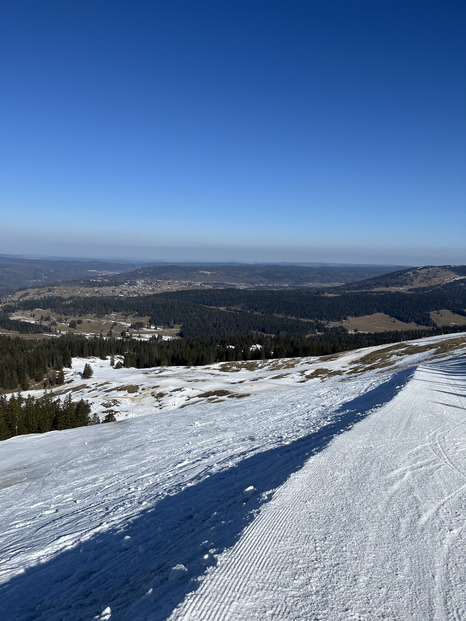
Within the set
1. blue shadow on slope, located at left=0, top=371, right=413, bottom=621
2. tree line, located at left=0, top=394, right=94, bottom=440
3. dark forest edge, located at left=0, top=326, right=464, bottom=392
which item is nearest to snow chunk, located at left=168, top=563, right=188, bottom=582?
blue shadow on slope, located at left=0, top=371, right=413, bottom=621

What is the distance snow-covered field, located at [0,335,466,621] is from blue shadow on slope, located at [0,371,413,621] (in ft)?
0.15

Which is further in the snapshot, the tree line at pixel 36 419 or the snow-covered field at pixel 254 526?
the tree line at pixel 36 419

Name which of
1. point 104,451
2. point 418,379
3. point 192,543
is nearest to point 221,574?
point 192,543

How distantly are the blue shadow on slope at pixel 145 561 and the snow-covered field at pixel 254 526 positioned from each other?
0.15 ft

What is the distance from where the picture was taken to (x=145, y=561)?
27.0 feet

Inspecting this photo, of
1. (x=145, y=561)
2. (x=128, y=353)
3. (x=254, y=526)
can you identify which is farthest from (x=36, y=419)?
(x=128, y=353)

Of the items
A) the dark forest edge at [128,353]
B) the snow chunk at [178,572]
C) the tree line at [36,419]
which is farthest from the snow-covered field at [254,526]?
the dark forest edge at [128,353]

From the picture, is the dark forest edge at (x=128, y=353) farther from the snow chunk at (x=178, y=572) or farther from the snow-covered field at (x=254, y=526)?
the snow chunk at (x=178, y=572)

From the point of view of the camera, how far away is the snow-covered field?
579 cm

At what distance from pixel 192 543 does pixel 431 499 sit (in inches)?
247

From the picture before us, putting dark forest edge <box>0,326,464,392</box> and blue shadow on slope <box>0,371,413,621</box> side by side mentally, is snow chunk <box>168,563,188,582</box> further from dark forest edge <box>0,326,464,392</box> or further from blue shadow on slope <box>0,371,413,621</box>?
dark forest edge <box>0,326,464,392</box>

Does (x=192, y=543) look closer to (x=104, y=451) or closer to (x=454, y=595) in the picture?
(x=454, y=595)

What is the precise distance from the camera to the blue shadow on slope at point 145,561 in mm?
6445

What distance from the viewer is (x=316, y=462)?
38.8ft
